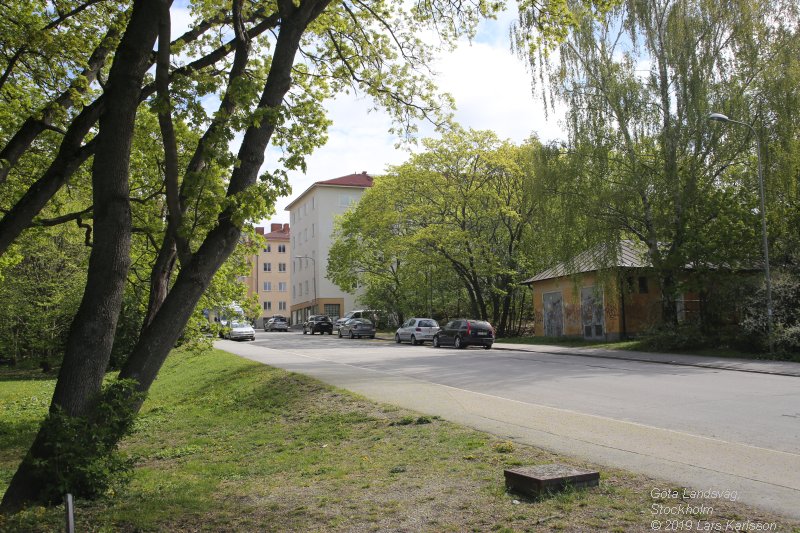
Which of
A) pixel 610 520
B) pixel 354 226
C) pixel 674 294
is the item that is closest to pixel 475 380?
pixel 610 520

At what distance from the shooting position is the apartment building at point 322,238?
75.5m

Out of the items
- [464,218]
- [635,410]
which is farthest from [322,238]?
[635,410]

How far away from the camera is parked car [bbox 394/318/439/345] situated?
35.7 m

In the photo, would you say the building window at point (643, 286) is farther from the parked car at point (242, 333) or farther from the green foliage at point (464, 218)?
the parked car at point (242, 333)

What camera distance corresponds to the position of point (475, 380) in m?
15.3

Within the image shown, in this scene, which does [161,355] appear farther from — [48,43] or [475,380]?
[475,380]

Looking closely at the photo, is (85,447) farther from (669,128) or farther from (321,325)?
(321,325)

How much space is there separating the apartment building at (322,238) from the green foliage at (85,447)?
65756 mm

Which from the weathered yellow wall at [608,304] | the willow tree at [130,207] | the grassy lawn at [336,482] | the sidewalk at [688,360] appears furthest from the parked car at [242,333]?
the willow tree at [130,207]

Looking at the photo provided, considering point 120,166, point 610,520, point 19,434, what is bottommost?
point 19,434

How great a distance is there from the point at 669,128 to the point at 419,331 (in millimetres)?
17383

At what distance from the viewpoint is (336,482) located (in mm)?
6480

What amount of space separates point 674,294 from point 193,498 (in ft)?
72.9

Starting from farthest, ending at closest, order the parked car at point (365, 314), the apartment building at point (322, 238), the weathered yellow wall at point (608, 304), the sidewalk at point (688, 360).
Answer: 1. the apartment building at point (322, 238)
2. the parked car at point (365, 314)
3. the weathered yellow wall at point (608, 304)
4. the sidewalk at point (688, 360)
